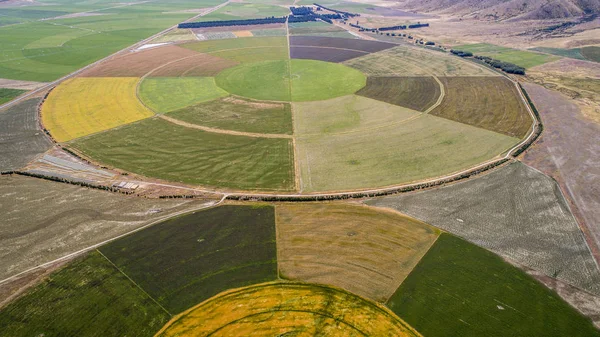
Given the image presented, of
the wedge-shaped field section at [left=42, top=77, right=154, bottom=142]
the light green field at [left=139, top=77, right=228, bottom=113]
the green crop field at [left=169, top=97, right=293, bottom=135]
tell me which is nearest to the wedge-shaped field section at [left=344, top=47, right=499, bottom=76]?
the green crop field at [left=169, top=97, right=293, bottom=135]

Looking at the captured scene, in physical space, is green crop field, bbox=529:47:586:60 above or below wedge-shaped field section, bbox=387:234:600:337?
above

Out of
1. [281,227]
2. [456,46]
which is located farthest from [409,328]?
[456,46]

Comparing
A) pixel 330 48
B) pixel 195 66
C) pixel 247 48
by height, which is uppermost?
pixel 247 48

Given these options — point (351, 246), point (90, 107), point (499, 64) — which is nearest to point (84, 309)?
point (351, 246)

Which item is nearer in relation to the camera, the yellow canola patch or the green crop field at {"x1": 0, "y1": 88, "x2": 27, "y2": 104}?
the green crop field at {"x1": 0, "y1": 88, "x2": 27, "y2": 104}

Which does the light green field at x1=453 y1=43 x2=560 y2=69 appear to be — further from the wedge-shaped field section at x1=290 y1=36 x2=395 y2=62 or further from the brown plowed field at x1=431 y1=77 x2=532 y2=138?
the wedge-shaped field section at x1=290 y1=36 x2=395 y2=62

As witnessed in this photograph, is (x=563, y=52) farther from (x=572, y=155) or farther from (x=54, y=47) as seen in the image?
(x=54, y=47)

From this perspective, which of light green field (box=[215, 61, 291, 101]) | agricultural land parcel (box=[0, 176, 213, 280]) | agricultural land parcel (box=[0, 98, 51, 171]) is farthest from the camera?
light green field (box=[215, 61, 291, 101])

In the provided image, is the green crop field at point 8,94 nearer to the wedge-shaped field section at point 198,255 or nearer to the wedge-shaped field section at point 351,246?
the wedge-shaped field section at point 198,255
